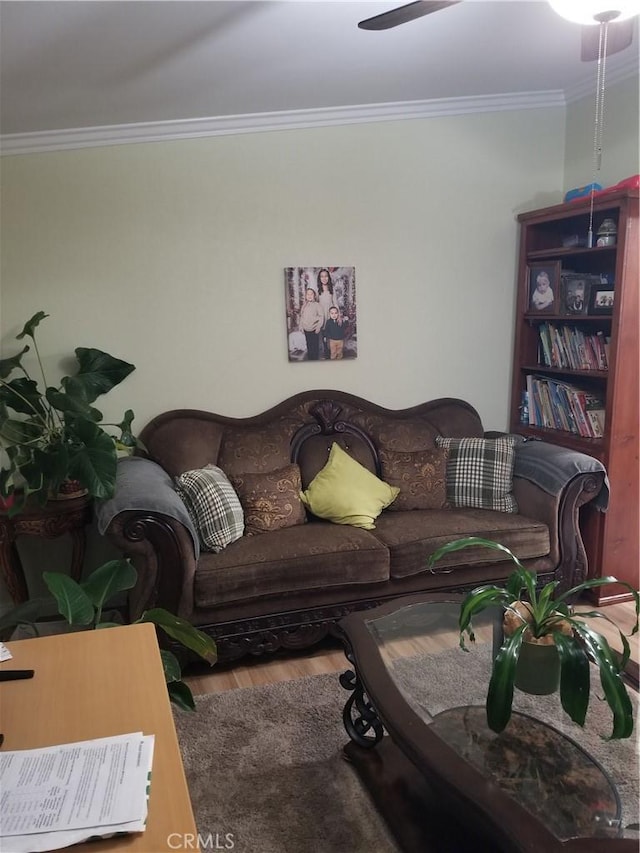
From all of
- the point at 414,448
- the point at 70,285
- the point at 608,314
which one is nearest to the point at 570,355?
the point at 608,314

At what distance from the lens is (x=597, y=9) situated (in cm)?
164

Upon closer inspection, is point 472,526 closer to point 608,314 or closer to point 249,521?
point 249,521

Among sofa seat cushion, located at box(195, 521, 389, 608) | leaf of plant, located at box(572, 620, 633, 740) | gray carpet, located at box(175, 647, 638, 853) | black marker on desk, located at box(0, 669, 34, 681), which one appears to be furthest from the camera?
sofa seat cushion, located at box(195, 521, 389, 608)

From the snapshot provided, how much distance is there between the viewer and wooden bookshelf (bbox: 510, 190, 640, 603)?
3.09 m

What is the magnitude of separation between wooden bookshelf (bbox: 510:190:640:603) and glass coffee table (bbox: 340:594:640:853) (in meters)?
1.02

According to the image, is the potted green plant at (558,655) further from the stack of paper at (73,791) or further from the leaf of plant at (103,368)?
the leaf of plant at (103,368)

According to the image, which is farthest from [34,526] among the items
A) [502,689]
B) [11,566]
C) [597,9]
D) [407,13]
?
[597,9]

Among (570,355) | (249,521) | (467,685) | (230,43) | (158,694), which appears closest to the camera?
(158,694)

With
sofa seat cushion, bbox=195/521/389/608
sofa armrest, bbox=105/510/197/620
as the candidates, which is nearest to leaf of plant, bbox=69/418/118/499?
sofa armrest, bbox=105/510/197/620

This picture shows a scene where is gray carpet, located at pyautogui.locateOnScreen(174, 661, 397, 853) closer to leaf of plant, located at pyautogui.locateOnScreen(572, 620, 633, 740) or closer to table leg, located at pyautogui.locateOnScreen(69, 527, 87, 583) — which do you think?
leaf of plant, located at pyautogui.locateOnScreen(572, 620, 633, 740)

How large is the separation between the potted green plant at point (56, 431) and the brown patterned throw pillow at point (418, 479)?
1298 mm

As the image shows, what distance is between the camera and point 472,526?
9.98 feet

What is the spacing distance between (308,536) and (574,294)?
1.88 metres

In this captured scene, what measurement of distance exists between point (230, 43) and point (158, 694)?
2.18 metres
